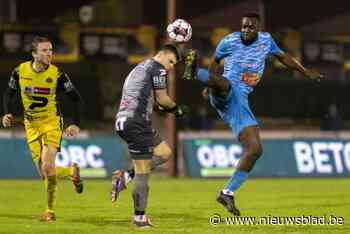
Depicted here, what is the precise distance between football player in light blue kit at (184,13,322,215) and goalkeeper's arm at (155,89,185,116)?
3.59ft

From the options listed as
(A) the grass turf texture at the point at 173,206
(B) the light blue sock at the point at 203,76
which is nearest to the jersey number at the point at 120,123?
(A) the grass turf texture at the point at 173,206

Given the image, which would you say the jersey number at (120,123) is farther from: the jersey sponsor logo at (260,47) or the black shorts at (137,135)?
the jersey sponsor logo at (260,47)

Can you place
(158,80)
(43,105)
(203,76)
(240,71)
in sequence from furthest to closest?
(240,71) → (43,105) → (203,76) → (158,80)

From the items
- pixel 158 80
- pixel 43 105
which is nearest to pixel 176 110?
pixel 158 80

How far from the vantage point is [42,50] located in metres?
12.5

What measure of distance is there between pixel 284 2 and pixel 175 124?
1830 cm

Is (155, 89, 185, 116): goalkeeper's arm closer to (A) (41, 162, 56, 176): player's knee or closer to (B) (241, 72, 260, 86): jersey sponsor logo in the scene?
(B) (241, 72, 260, 86): jersey sponsor logo

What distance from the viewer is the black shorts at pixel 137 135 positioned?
11461mm

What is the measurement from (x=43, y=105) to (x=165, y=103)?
7.50 feet

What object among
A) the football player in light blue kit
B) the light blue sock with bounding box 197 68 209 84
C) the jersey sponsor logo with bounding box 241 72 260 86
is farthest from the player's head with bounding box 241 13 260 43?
the light blue sock with bounding box 197 68 209 84

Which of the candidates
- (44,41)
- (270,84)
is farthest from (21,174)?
(270,84)

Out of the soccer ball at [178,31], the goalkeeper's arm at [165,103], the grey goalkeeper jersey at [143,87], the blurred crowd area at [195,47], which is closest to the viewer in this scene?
the goalkeeper's arm at [165,103]

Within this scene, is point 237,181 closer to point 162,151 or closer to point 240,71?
point 162,151

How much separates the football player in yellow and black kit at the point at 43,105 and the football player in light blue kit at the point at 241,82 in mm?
1914
